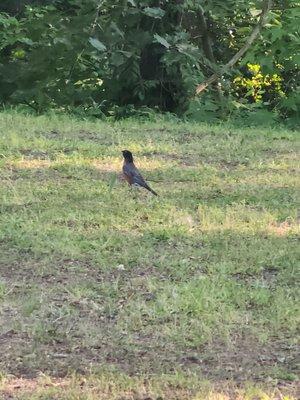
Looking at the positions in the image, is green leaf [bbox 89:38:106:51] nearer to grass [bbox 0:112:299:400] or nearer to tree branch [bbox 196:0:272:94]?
tree branch [bbox 196:0:272:94]

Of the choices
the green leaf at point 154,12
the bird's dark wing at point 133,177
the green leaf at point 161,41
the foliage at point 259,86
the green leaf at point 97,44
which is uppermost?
the green leaf at point 154,12

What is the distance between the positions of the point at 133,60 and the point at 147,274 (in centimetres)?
760

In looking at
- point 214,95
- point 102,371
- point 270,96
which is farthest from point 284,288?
point 270,96

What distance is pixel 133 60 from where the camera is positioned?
1216cm

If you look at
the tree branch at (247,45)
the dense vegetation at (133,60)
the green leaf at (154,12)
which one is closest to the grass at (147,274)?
the green leaf at (154,12)

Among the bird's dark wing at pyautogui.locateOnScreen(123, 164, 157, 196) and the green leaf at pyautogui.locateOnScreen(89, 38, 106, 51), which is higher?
the green leaf at pyautogui.locateOnScreen(89, 38, 106, 51)

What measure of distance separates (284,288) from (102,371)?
1.54m

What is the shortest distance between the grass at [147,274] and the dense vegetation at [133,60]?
3.74m

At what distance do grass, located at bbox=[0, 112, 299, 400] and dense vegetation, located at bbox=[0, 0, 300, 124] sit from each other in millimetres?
3741

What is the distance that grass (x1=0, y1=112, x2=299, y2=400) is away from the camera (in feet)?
12.2

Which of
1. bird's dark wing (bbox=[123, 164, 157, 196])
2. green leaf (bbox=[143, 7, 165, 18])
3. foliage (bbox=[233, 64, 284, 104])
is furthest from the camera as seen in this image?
foliage (bbox=[233, 64, 284, 104])

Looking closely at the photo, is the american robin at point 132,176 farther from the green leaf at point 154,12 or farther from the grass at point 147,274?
the green leaf at point 154,12

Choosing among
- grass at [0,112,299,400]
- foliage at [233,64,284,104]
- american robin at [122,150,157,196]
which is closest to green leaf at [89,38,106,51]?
grass at [0,112,299,400]

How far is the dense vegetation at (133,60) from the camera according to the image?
1191 centimetres
